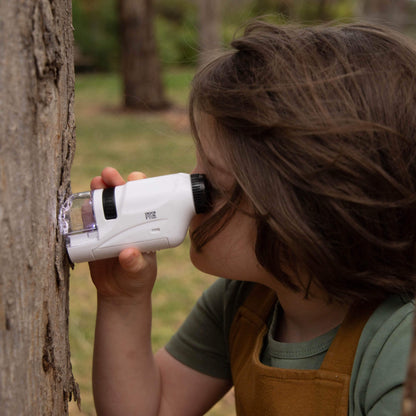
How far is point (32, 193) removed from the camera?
3.24ft

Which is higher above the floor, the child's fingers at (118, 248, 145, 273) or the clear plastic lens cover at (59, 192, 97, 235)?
the clear plastic lens cover at (59, 192, 97, 235)

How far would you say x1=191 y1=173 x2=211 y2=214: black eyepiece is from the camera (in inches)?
48.0

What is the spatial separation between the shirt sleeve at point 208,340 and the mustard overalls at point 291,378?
0.14 metres

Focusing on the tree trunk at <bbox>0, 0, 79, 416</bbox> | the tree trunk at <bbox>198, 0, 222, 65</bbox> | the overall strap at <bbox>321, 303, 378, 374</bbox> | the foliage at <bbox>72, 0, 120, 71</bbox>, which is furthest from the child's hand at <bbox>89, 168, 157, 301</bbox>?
the foliage at <bbox>72, 0, 120, 71</bbox>

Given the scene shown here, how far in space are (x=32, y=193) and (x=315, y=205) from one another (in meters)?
0.58

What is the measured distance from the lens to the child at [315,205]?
1.20 metres

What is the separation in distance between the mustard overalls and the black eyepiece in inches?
16.5

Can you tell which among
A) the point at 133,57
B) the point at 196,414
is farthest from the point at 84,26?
the point at 196,414

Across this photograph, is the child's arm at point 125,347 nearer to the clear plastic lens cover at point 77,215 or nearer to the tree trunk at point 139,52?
the clear plastic lens cover at point 77,215

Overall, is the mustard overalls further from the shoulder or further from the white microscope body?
the white microscope body

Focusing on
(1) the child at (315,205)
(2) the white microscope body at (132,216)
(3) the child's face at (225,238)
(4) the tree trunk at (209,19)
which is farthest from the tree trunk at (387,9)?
(2) the white microscope body at (132,216)

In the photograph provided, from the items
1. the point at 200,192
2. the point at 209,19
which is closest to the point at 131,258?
the point at 200,192

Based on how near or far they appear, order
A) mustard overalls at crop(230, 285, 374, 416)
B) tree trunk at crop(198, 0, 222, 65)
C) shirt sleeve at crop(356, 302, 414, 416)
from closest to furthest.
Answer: shirt sleeve at crop(356, 302, 414, 416) < mustard overalls at crop(230, 285, 374, 416) < tree trunk at crop(198, 0, 222, 65)

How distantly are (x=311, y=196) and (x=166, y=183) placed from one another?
0.30 meters
